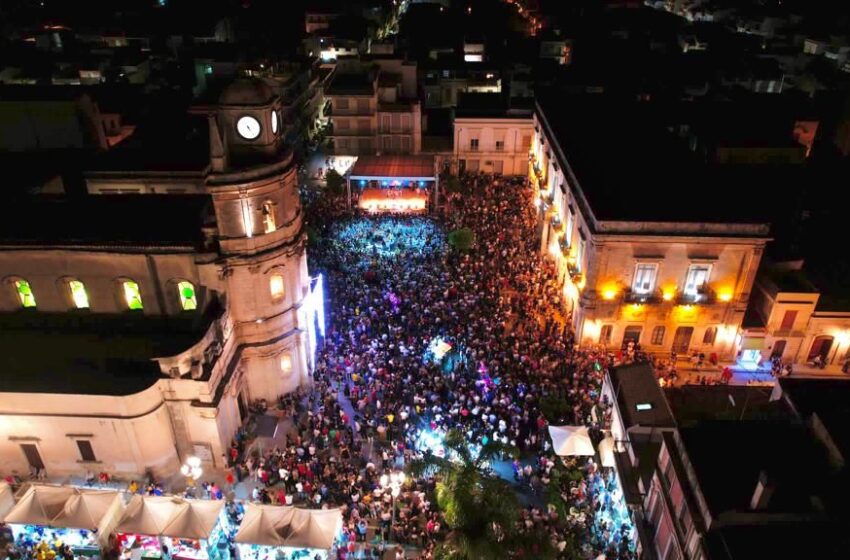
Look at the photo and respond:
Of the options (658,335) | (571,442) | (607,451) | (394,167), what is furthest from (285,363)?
(394,167)

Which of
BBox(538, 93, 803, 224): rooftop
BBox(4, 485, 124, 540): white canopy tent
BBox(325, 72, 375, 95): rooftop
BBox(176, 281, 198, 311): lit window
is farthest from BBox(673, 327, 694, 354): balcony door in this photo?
BBox(325, 72, 375, 95): rooftop

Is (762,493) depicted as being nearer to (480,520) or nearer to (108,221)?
(480,520)

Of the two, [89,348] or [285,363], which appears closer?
[89,348]

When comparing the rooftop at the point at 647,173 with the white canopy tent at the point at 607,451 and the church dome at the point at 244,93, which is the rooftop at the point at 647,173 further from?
the church dome at the point at 244,93

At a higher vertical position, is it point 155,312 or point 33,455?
point 155,312

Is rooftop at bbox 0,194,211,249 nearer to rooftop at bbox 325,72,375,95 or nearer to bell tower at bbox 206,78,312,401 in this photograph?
bell tower at bbox 206,78,312,401
